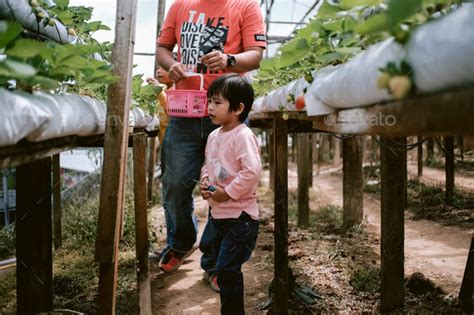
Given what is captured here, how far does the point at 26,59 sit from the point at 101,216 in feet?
2.35

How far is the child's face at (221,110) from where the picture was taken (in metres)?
2.34

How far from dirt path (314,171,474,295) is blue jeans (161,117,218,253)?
68.8 inches

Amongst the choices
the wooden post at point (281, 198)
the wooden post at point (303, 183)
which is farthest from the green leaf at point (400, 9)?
the wooden post at point (303, 183)

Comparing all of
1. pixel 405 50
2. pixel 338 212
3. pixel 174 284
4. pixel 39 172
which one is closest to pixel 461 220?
Result: pixel 338 212

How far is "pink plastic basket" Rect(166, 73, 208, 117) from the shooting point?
9.29 feet

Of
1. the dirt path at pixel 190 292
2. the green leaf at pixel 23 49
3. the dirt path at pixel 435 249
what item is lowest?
the dirt path at pixel 190 292

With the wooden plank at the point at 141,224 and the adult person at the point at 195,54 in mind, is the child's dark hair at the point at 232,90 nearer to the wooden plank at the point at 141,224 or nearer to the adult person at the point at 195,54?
the adult person at the point at 195,54

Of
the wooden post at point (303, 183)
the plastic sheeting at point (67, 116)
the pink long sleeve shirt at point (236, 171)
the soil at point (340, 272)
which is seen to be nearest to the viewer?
the plastic sheeting at point (67, 116)

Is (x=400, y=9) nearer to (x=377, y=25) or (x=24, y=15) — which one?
(x=377, y=25)

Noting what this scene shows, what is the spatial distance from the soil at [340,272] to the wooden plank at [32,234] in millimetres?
799

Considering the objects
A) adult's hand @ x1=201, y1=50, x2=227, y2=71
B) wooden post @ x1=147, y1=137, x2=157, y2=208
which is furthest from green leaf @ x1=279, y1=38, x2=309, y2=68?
wooden post @ x1=147, y1=137, x2=157, y2=208

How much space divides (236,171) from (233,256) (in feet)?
1.36

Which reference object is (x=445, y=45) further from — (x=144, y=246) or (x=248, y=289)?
(x=248, y=289)

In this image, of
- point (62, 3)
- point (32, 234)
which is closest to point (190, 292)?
point (32, 234)
